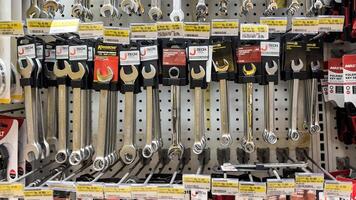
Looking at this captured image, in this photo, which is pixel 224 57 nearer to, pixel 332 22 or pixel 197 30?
pixel 197 30

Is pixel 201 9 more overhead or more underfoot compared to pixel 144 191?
more overhead

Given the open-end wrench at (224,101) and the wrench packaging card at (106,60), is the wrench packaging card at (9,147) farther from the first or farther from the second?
the open-end wrench at (224,101)

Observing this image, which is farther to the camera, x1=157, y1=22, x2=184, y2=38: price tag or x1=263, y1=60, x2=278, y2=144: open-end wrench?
x1=263, y1=60, x2=278, y2=144: open-end wrench

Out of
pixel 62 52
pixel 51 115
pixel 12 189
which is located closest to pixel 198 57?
pixel 62 52

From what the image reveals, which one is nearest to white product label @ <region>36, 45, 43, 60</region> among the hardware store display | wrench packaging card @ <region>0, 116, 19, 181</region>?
the hardware store display

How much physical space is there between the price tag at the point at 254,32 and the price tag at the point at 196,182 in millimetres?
427

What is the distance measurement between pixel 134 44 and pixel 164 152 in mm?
424

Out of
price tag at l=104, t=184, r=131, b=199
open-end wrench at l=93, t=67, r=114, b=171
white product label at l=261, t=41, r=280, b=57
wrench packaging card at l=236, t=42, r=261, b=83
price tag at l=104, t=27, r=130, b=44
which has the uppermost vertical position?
price tag at l=104, t=27, r=130, b=44

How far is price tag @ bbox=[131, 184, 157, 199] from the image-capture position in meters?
1.11

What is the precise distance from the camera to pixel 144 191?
111 centimetres

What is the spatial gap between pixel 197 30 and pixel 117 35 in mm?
237

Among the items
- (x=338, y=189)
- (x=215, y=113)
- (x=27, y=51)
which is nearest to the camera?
(x=338, y=189)

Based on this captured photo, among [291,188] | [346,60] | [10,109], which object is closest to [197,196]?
[291,188]

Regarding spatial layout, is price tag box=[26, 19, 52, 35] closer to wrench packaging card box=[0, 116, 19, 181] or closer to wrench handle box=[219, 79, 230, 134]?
wrench packaging card box=[0, 116, 19, 181]
